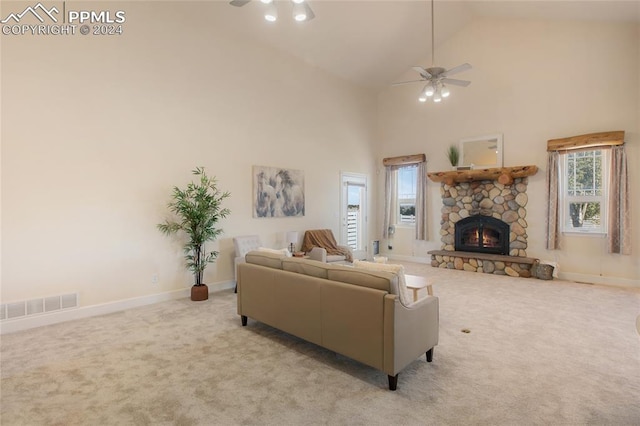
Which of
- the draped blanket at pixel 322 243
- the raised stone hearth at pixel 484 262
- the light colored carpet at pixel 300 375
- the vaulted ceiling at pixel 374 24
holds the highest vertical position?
the vaulted ceiling at pixel 374 24

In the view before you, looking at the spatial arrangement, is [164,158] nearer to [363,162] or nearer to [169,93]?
[169,93]

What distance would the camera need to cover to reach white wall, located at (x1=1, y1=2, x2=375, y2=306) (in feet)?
12.3

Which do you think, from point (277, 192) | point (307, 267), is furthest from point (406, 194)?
point (307, 267)

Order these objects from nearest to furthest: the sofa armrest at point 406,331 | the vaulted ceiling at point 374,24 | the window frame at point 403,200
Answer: the sofa armrest at point 406,331 → the vaulted ceiling at point 374,24 → the window frame at point 403,200

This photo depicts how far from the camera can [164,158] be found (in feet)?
16.0

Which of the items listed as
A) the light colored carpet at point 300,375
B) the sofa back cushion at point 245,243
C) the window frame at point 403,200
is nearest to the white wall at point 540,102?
the window frame at point 403,200

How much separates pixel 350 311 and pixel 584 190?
5.89 m

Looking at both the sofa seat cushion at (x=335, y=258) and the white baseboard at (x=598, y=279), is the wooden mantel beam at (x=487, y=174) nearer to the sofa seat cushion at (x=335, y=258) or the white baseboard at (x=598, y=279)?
the white baseboard at (x=598, y=279)

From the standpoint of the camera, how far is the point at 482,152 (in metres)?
7.08

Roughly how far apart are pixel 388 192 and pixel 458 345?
225 inches

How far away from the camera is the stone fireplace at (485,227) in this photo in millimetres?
6578

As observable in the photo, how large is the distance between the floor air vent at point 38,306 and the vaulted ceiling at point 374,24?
15.4 ft

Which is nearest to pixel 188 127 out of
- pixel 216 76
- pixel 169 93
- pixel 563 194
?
pixel 169 93

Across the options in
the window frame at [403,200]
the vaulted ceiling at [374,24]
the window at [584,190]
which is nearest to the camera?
the vaulted ceiling at [374,24]
